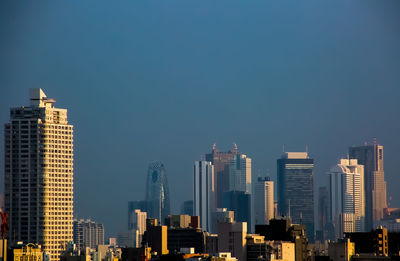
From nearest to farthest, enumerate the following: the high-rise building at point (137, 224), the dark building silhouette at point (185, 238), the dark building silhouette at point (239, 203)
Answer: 1. the dark building silhouette at point (185, 238)
2. the high-rise building at point (137, 224)
3. the dark building silhouette at point (239, 203)

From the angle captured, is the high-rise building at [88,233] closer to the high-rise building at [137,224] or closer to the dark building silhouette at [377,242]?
the high-rise building at [137,224]

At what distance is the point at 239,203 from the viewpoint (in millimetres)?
186500

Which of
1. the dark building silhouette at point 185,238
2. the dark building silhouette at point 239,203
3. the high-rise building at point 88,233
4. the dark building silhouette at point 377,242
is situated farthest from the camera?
the dark building silhouette at point 239,203

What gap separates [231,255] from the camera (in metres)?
81.1

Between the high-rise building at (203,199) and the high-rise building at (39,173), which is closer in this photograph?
the high-rise building at (39,173)

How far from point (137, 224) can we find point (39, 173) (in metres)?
57.1

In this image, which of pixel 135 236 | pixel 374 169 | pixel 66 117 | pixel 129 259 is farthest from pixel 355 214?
pixel 129 259

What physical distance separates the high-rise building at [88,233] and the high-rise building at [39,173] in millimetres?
19804

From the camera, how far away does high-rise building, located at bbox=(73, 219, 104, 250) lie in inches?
5561

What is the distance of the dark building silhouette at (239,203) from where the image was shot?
176m

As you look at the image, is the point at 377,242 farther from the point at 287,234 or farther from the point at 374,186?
the point at 374,186

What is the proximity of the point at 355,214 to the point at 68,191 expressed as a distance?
76.4 meters

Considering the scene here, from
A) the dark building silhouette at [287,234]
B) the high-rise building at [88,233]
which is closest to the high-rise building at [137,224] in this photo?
the high-rise building at [88,233]

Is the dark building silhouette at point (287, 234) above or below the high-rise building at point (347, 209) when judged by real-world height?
below
